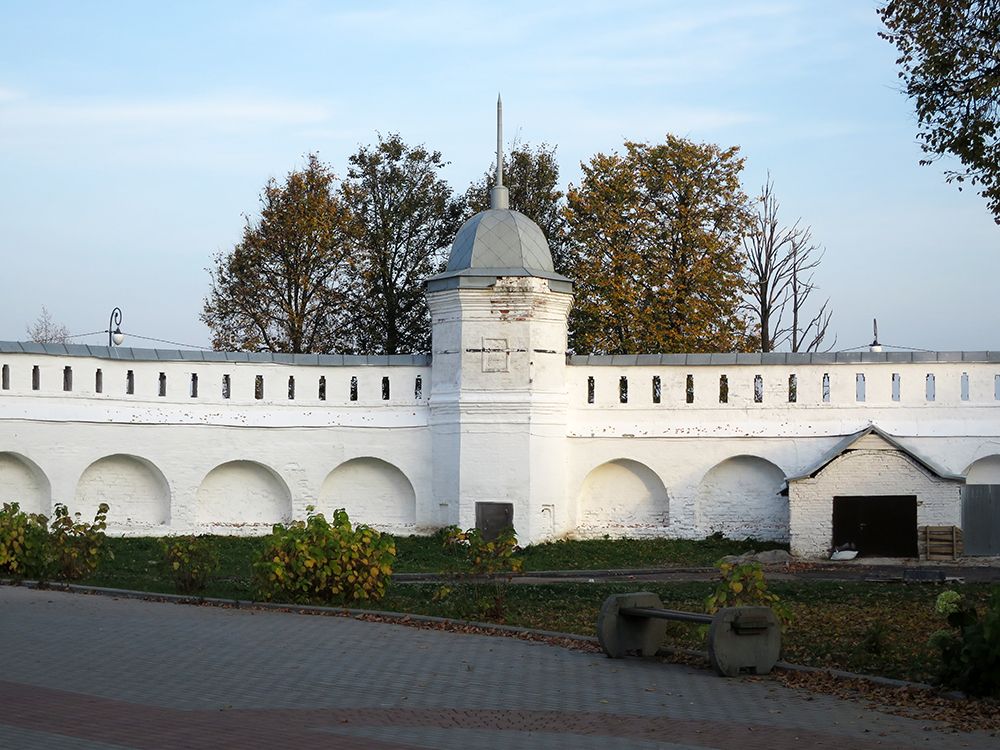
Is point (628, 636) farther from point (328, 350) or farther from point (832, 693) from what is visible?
point (328, 350)

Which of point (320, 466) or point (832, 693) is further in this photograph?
point (320, 466)

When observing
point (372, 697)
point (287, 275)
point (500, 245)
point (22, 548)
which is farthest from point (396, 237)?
point (372, 697)

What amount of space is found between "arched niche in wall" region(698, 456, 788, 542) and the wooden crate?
269 cm

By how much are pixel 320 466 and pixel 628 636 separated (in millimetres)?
15822

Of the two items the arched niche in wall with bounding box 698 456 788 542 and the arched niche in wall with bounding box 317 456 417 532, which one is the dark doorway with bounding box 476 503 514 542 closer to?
the arched niche in wall with bounding box 317 456 417 532

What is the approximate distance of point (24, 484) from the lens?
25391mm

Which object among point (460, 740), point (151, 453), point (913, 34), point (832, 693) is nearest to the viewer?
point (460, 740)

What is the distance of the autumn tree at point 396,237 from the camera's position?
129 ft

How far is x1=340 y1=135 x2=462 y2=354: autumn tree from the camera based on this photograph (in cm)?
3919

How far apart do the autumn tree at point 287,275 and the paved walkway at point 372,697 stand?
25254 millimetres

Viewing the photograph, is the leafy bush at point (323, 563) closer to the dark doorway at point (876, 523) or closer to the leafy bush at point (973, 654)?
the leafy bush at point (973, 654)

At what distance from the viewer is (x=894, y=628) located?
13578 mm

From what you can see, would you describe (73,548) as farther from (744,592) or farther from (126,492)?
(744,592)

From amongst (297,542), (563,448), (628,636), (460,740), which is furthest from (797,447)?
(460,740)
